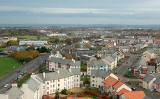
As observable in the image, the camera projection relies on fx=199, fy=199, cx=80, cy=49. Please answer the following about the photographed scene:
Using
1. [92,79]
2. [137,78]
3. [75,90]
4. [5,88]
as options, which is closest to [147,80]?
[137,78]

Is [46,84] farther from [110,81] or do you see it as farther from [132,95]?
[132,95]

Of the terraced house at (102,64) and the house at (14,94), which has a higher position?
the house at (14,94)

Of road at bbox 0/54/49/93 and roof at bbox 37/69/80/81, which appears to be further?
A: road at bbox 0/54/49/93

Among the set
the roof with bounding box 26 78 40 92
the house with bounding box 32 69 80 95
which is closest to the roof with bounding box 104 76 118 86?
the house with bounding box 32 69 80 95

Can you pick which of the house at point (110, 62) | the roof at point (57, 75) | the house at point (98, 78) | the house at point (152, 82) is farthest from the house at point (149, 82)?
the house at point (110, 62)

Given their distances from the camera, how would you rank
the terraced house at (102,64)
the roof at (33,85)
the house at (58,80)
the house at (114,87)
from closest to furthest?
the roof at (33,85) → the house at (114,87) → the house at (58,80) → the terraced house at (102,64)

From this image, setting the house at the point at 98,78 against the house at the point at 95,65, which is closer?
the house at the point at 98,78

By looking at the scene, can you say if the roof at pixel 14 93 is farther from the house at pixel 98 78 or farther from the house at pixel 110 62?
the house at pixel 110 62

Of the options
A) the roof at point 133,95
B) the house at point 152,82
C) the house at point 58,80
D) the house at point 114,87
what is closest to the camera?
the roof at point 133,95

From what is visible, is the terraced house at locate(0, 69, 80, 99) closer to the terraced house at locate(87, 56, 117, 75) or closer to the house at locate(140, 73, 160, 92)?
the terraced house at locate(87, 56, 117, 75)

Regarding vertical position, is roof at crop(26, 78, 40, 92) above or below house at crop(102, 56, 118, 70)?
above

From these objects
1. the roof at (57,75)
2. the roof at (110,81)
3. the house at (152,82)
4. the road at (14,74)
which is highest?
the roof at (57,75)

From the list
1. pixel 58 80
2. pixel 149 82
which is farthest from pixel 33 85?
pixel 149 82
